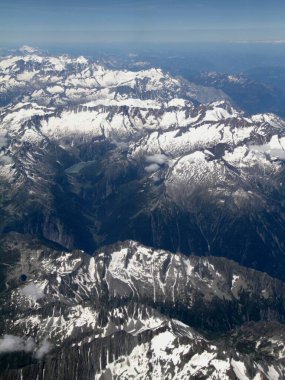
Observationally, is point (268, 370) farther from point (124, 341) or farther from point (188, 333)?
point (124, 341)

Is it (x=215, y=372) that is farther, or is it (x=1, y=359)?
(x=1, y=359)

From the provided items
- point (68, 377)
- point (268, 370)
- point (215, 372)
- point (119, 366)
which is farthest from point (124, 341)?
point (268, 370)

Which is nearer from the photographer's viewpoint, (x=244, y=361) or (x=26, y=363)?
(x=244, y=361)

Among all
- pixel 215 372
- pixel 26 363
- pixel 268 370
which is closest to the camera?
pixel 215 372

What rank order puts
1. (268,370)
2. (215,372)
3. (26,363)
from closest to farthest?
(215,372), (268,370), (26,363)

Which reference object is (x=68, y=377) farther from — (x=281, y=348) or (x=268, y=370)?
(x=281, y=348)

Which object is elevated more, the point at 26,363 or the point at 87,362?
the point at 87,362

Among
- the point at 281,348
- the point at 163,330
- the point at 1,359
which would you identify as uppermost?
the point at 163,330

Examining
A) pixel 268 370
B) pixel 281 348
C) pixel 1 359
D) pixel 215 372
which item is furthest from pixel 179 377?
pixel 1 359

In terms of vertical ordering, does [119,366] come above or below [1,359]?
above
